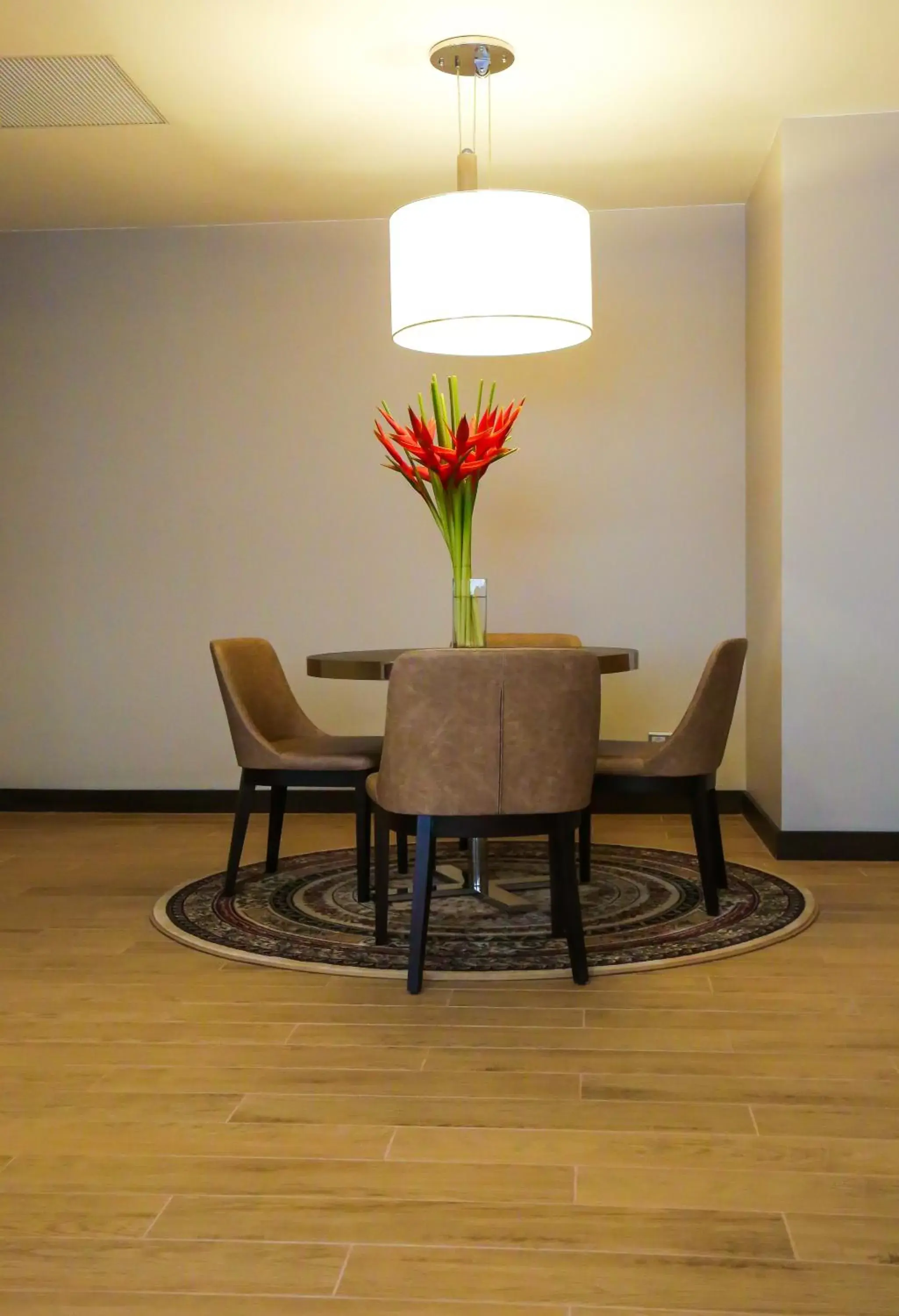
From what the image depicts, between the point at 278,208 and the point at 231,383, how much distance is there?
2.51 feet

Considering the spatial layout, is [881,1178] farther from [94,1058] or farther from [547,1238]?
[94,1058]

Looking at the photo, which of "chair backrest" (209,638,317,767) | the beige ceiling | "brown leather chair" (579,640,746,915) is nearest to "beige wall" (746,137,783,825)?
the beige ceiling

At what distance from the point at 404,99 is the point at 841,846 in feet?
9.48

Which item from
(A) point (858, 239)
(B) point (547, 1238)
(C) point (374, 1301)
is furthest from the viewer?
(A) point (858, 239)

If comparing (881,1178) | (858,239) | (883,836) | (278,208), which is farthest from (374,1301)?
(278,208)

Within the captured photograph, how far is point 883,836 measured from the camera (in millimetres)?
4406

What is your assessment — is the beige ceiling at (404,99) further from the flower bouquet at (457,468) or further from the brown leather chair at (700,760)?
the brown leather chair at (700,760)

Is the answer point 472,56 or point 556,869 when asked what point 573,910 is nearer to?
point 556,869

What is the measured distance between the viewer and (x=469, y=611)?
3607 millimetres

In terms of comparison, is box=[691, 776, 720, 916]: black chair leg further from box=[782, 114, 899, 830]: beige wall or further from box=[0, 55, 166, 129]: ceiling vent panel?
box=[0, 55, 166, 129]: ceiling vent panel

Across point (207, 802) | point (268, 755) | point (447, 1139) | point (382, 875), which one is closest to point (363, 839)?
point (268, 755)

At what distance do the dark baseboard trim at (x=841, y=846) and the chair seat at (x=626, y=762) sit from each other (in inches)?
37.5

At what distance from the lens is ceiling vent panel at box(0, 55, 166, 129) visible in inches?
148

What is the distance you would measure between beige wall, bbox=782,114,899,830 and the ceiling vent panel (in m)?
2.19
